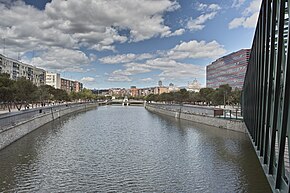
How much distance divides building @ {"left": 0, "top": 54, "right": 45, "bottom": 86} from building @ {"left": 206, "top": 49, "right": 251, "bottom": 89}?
301 feet

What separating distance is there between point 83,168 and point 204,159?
9.04m

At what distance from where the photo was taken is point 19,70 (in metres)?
140

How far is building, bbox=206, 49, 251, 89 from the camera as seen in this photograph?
130m

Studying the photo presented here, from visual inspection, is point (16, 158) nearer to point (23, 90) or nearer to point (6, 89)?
point (6, 89)

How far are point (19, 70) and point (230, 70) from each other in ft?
349

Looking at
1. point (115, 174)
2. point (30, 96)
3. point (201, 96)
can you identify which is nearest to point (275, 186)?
point (115, 174)

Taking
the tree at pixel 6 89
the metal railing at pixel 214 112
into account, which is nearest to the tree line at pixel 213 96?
the metal railing at pixel 214 112

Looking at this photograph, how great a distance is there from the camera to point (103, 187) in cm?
1466

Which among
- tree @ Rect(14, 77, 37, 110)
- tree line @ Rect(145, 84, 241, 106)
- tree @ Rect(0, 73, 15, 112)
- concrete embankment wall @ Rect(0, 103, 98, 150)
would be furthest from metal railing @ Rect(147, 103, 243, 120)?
tree @ Rect(0, 73, 15, 112)

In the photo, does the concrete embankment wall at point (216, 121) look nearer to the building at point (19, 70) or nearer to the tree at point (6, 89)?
the tree at point (6, 89)

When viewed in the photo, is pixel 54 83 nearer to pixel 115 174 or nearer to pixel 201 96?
pixel 201 96

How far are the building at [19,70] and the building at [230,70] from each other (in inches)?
3616

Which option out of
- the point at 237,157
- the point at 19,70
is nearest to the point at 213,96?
the point at 237,157

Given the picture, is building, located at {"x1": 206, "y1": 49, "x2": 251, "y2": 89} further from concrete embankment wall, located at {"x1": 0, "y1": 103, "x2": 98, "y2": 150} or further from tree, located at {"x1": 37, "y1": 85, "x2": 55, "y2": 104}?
concrete embankment wall, located at {"x1": 0, "y1": 103, "x2": 98, "y2": 150}
